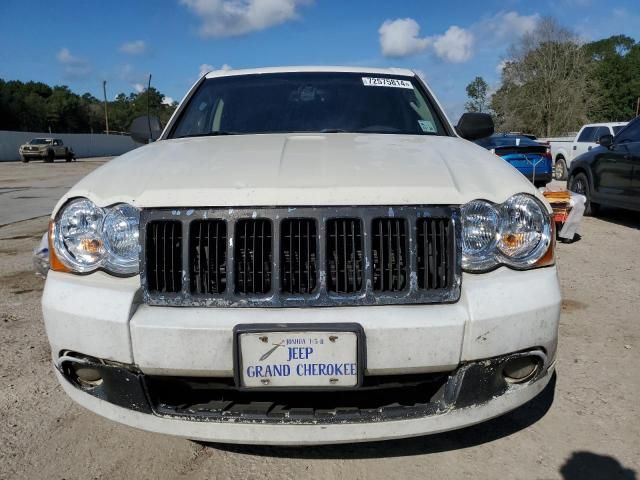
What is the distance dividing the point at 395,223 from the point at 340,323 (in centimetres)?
41

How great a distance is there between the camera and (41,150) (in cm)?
3547

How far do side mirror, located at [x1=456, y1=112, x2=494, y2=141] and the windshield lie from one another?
0.29 m

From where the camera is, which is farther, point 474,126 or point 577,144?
point 577,144

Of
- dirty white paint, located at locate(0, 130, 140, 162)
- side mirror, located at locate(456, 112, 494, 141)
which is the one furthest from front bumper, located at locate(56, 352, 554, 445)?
dirty white paint, located at locate(0, 130, 140, 162)

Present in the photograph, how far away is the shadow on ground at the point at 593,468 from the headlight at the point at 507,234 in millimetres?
850

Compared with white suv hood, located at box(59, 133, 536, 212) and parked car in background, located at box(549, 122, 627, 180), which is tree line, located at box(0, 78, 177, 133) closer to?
parked car in background, located at box(549, 122, 627, 180)

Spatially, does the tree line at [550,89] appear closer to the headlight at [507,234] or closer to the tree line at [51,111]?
the tree line at [51,111]

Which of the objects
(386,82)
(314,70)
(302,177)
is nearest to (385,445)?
(302,177)

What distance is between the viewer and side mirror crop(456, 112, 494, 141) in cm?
359

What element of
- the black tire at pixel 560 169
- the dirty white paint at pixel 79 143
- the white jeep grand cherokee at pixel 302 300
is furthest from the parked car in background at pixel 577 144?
the dirty white paint at pixel 79 143

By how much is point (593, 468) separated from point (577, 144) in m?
15.6

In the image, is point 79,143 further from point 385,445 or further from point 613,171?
point 385,445

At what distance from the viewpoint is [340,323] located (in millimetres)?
1817

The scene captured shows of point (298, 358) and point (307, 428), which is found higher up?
point (298, 358)
